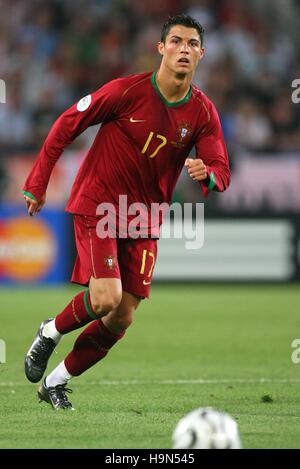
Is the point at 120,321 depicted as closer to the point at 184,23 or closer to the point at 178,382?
the point at 178,382

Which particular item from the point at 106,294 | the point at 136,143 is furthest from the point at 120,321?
the point at 136,143

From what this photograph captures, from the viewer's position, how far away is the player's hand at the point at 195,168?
6156mm

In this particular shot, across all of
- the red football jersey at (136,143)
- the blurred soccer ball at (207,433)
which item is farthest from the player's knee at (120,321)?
the blurred soccer ball at (207,433)

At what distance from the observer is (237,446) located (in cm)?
488

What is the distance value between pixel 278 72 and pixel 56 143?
11.1 m

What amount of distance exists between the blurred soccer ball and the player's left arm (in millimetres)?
1804

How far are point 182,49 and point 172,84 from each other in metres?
0.22

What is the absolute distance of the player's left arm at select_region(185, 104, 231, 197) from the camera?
6.40 metres

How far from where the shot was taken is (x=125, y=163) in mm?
6605

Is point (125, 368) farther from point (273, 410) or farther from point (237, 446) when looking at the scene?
point (237, 446)

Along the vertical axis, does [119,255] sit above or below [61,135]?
below

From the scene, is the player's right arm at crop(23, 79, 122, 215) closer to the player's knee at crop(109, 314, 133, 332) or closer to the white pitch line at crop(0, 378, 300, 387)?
the player's knee at crop(109, 314, 133, 332)

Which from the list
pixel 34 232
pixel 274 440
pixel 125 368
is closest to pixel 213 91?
pixel 34 232

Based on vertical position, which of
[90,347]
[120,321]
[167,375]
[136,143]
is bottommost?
[167,375]
